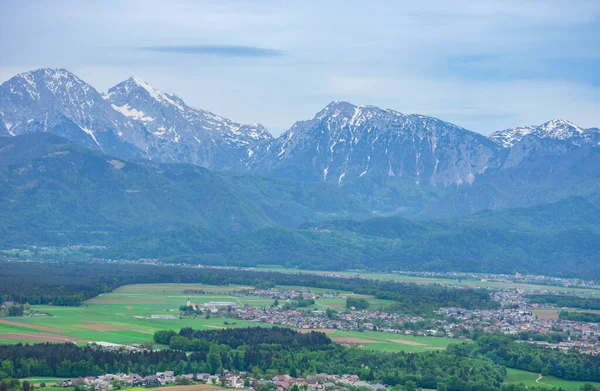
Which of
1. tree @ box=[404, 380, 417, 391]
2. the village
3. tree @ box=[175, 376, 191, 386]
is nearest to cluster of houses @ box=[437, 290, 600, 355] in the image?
the village

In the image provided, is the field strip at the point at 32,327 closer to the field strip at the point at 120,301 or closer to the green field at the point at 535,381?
the field strip at the point at 120,301

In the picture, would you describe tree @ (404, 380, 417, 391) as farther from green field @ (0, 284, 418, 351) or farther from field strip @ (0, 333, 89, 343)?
field strip @ (0, 333, 89, 343)

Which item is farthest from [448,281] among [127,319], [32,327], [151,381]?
[151,381]

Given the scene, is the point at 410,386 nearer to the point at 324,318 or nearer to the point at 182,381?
the point at 182,381

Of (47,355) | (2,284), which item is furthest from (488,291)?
(47,355)

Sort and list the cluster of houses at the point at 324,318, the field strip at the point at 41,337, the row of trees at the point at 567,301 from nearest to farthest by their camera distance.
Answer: the field strip at the point at 41,337
the cluster of houses at the point at 324,318
the row of trees at the point at 567,301

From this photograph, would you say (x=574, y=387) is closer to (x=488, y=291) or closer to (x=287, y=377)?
(x=287, y=377)

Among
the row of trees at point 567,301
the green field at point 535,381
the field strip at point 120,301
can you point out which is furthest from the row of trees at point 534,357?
the field strip at point 120,301
